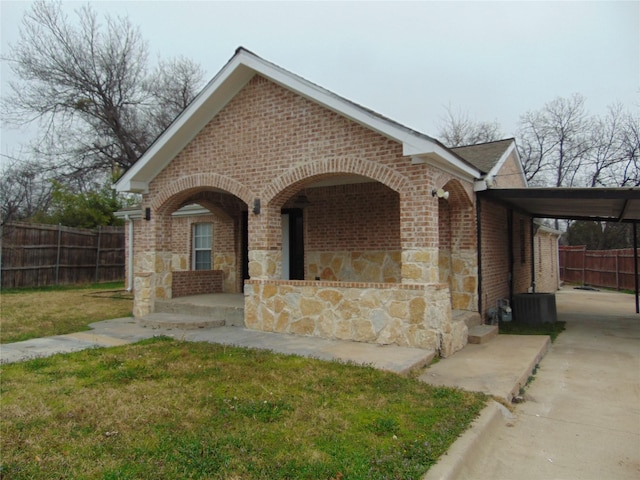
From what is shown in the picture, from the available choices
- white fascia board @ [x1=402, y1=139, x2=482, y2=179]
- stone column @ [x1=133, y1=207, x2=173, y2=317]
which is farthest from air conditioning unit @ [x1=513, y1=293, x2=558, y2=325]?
stone column @ [x1=133, y1=207, x2=173, y2=317]

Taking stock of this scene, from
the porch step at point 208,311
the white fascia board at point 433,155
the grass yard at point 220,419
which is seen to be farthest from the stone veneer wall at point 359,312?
the white fascia board at point 433,155

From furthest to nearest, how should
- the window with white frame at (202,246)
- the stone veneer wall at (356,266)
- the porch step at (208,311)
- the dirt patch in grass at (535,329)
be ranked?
the window with white frame at (202,246)
the stone veneer wall at (356,266)
the dirt patch in grass at (535,329)
the porch step at (208,311)

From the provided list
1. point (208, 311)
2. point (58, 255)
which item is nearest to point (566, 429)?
point (208, 311)

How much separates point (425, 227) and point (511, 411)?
2.99 m

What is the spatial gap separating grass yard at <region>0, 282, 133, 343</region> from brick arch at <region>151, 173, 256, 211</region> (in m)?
2.94

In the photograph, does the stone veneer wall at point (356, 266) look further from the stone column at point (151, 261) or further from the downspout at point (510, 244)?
the downspout at point (510, 244)

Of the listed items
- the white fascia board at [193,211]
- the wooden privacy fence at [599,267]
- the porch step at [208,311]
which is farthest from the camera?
the wooden privacy fence at [599,267]

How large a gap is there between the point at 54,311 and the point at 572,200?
12.1 meters

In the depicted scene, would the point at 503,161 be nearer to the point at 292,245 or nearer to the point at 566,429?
the point at 292,245

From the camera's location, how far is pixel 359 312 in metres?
7.59

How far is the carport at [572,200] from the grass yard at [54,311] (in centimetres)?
873

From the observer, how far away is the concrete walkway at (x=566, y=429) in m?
3.73

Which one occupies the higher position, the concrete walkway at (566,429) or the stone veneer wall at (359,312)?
the stone veneer wall at (359,312)

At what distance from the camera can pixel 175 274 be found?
11.3 m
